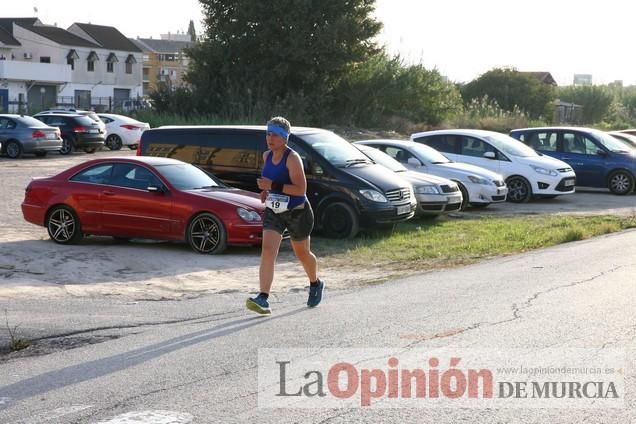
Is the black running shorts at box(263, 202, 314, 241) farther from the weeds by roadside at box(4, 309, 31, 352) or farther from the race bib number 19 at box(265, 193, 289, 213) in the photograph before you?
the weeds by roadside at box(4, 309, 31, 352)

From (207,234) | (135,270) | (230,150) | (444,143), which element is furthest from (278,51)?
(135,270)

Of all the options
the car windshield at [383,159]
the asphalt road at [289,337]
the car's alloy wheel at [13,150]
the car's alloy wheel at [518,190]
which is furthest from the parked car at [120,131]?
the asphalt road at [289,337]

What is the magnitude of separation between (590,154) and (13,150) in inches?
749

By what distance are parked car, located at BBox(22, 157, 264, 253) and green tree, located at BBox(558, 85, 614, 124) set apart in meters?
68.0

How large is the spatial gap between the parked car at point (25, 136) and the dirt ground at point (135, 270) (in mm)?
16229

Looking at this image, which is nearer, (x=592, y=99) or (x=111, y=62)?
(x=592, y=99)

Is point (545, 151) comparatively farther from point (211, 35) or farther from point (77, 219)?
point (211, 35)

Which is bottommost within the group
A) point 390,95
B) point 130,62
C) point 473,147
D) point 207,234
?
point 207,234

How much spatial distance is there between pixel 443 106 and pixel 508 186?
3128cm

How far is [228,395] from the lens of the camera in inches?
253

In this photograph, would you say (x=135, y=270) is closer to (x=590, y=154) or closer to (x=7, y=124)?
(x=590, y=154)

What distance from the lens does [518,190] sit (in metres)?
23.7

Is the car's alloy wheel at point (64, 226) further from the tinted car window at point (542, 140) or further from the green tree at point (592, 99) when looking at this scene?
the green tree at point (592, 99)

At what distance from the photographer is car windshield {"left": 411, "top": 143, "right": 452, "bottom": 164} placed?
21266mm
